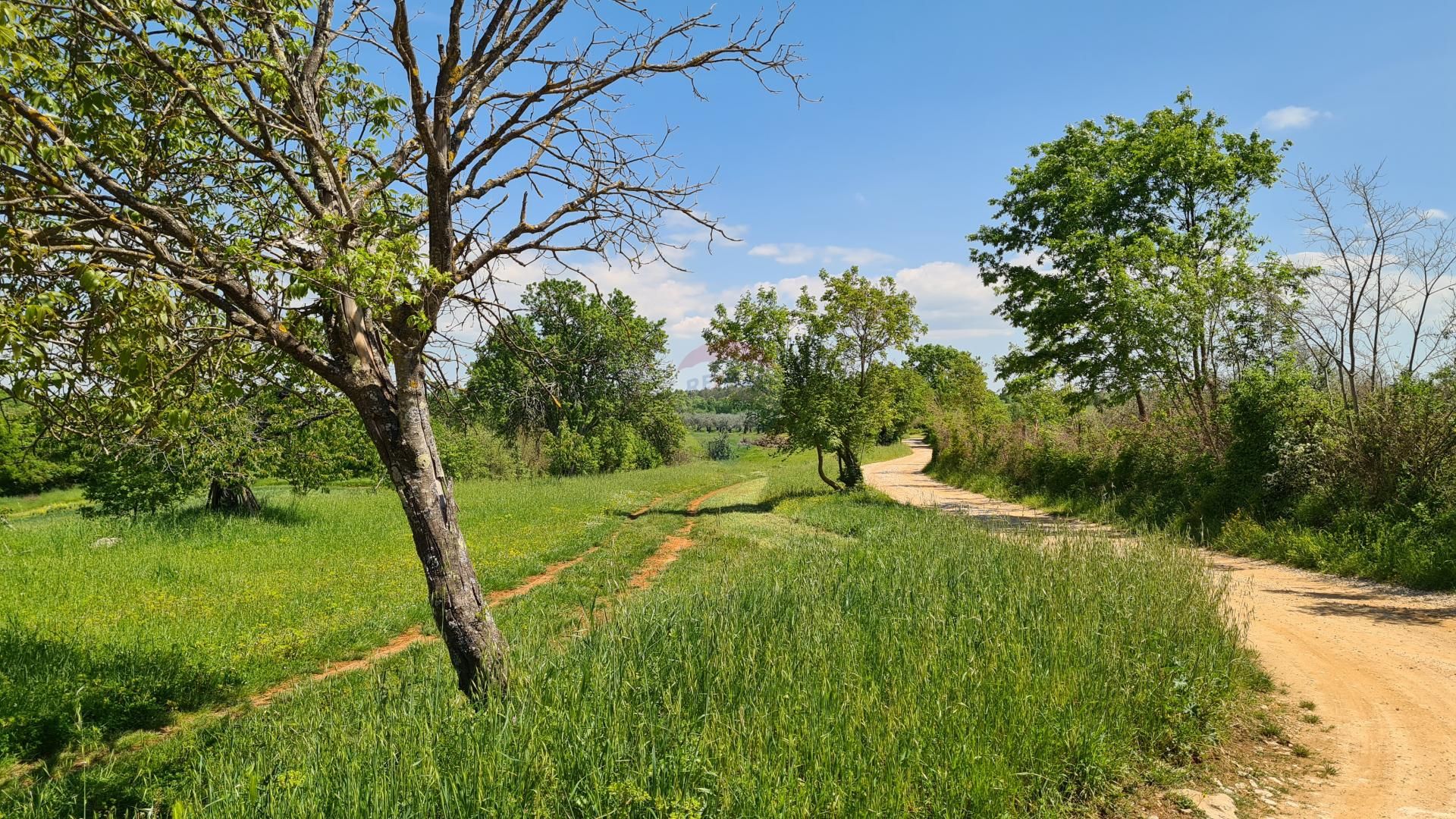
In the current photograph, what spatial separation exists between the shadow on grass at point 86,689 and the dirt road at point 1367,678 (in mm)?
9557

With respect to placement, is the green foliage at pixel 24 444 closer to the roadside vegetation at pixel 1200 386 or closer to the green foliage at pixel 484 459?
the roadside vegetation at pixel 1200 386

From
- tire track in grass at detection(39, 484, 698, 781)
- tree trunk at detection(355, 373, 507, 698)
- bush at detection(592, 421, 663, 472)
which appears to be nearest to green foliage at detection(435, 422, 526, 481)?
bush at detection(592, 421, 663, 472)

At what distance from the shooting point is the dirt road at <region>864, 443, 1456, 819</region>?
441cm

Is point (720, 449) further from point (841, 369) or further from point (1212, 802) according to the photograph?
point (1212, 802)

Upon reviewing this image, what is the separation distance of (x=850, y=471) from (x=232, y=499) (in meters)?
19.3

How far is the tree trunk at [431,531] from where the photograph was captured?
488 cm

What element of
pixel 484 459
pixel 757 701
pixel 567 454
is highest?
pixel 757 701

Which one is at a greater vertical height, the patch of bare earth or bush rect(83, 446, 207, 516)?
bush rect(83, 446, 207, 516)

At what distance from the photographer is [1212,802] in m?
4.35

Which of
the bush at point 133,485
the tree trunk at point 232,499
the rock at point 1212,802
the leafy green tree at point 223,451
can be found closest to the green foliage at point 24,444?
the leafy green tree at point 223,451

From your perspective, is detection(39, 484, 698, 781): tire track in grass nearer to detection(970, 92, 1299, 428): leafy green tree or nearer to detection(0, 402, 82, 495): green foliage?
detection(0, 402, 82, 495): green foliage

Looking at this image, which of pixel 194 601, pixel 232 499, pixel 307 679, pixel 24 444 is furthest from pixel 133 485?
pixel 307 679

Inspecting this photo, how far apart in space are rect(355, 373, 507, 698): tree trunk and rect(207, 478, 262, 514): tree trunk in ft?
53.7

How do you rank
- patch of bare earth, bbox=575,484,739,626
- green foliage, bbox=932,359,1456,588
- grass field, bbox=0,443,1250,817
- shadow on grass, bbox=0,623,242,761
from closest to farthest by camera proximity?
1. grass field, bbox=0,443,1250,817
2. shadow on grass, bbox=0,623,242,761
3. patch of bare earth, bbox=575,484,739,626
4. green foliage, bbox=932,359,1456,588
